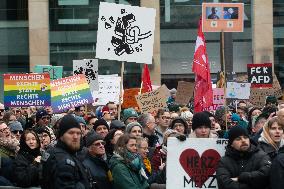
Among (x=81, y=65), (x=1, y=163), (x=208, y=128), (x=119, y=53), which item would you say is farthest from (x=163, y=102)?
(x=1, y=163)

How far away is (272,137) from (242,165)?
77cm

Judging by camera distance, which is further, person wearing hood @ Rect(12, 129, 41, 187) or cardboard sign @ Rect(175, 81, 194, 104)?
cardboard sign @ Rect(175, 81, 194, 104)

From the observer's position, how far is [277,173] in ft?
24.2

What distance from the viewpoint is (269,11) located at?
1332 inches

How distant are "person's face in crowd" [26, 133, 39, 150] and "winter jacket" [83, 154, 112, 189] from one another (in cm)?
71

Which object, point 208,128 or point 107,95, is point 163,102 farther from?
point 208,128

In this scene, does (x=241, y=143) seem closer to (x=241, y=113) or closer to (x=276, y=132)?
(x=276, y=132)

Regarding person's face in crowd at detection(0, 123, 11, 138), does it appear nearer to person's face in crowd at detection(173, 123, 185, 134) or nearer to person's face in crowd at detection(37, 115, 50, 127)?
person's face in crowd at detection(173, 123, 185, 134)

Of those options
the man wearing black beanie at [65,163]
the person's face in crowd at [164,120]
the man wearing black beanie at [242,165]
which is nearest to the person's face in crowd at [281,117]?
the man wearing black beanie at [242,165]

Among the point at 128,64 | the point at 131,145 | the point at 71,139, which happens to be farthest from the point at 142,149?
the point at 128,64

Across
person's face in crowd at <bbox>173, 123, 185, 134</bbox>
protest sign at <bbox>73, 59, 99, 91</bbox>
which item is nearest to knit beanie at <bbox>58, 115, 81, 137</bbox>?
person's face in crowd at <bbox>173, 123, 185, 134</bbox>

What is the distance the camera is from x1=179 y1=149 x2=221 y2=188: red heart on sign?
8.02 meters

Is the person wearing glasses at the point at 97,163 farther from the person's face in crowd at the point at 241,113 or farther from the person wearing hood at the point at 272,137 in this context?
the person's face in crowd at the point at 241,113

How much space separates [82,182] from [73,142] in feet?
1.16
